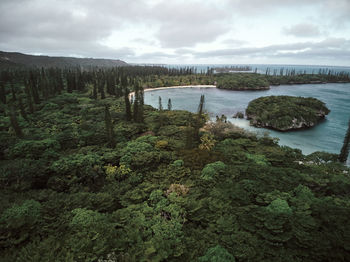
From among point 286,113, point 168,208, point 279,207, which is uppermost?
point 286,113

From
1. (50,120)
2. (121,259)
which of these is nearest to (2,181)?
(121,259)

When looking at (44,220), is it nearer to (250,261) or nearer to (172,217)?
(172,217)

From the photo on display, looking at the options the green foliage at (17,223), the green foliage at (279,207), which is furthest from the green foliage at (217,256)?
the green foliage at (17,223)

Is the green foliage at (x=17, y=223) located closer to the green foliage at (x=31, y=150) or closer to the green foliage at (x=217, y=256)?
the green foliage at (x=217, y=256)

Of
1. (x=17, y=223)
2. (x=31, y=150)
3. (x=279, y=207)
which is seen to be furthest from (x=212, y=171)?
(x=31, y=150)

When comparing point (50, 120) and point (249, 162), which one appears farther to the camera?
point (50, 120)

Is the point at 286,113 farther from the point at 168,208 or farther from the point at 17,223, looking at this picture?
the point at 17,223

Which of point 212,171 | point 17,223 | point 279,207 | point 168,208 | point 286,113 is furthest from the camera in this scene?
point 286,113

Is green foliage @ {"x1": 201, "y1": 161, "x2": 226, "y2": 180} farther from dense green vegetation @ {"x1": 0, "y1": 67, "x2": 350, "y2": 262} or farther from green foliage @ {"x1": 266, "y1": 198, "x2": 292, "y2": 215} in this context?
green foliage @ {"x1": 266, "y1": 198, "x2": 292, "y2": 215}
